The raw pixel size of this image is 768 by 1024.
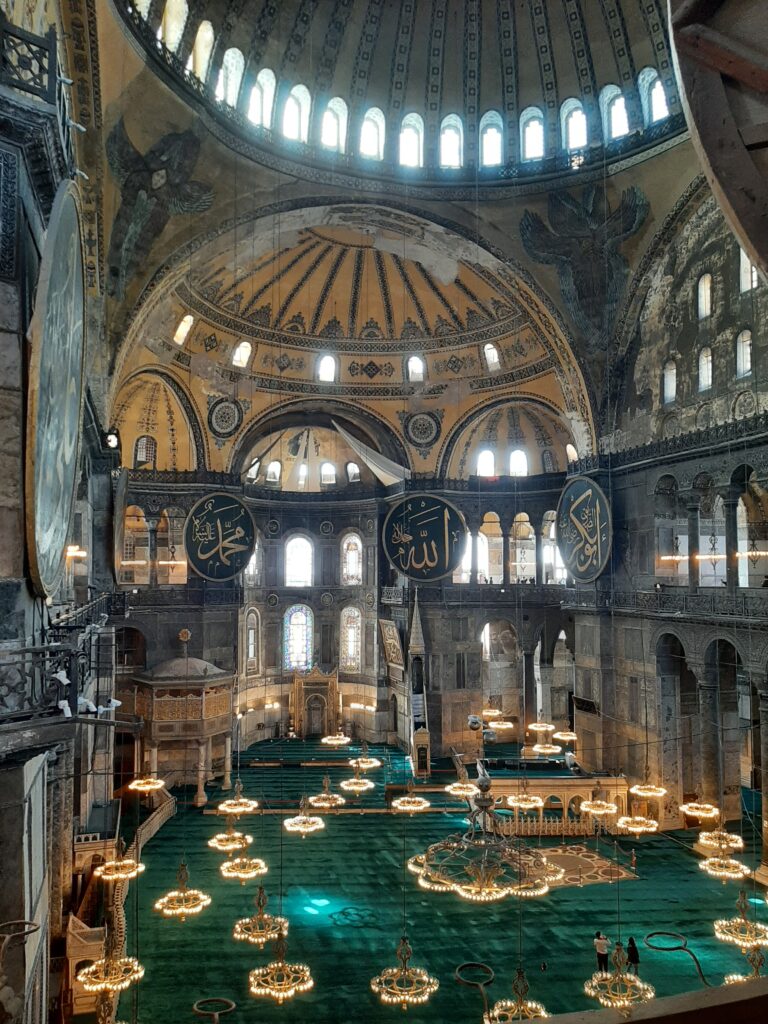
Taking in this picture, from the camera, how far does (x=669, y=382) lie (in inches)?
663

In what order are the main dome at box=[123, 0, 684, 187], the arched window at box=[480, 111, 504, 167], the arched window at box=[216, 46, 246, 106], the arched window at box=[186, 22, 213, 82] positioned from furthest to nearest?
1. the arched window at box=[480, 111, 504, 167]
2. the main dome at box=[123, 0, 684, 187]
3. the arched window at box=[216, 46, 246, 106]
4. the arched window at box=[186, 22, 213, 82]

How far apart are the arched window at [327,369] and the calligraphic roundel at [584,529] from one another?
7.44 metres

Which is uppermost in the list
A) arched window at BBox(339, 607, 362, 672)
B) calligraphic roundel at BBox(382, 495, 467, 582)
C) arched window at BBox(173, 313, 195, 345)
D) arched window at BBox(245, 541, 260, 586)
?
arched window at BBox(173, 313, 195, 345)

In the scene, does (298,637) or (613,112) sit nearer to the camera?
(613,112)

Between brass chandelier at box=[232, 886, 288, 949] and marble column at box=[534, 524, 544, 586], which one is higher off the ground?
marble column at box=[534, 524, 544, 586]

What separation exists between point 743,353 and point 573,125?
21.0ft

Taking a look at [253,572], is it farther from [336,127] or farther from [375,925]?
[375,925]

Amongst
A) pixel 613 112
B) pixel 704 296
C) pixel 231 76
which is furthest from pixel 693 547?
pixel 231 76

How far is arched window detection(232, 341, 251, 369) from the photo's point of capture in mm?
20828

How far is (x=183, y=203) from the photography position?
1547 cm

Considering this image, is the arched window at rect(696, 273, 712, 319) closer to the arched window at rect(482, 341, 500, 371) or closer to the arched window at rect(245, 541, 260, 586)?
the arched window at rect(482, 341, 500, 371)

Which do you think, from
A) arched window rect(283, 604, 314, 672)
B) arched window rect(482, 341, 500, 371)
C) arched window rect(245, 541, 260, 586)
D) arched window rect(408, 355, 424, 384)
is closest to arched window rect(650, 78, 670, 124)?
arched window rect(482, 341, 500, 371)

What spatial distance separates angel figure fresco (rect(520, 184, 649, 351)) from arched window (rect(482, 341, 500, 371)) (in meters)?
3.44

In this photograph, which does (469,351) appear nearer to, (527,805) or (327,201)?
(327,201)
